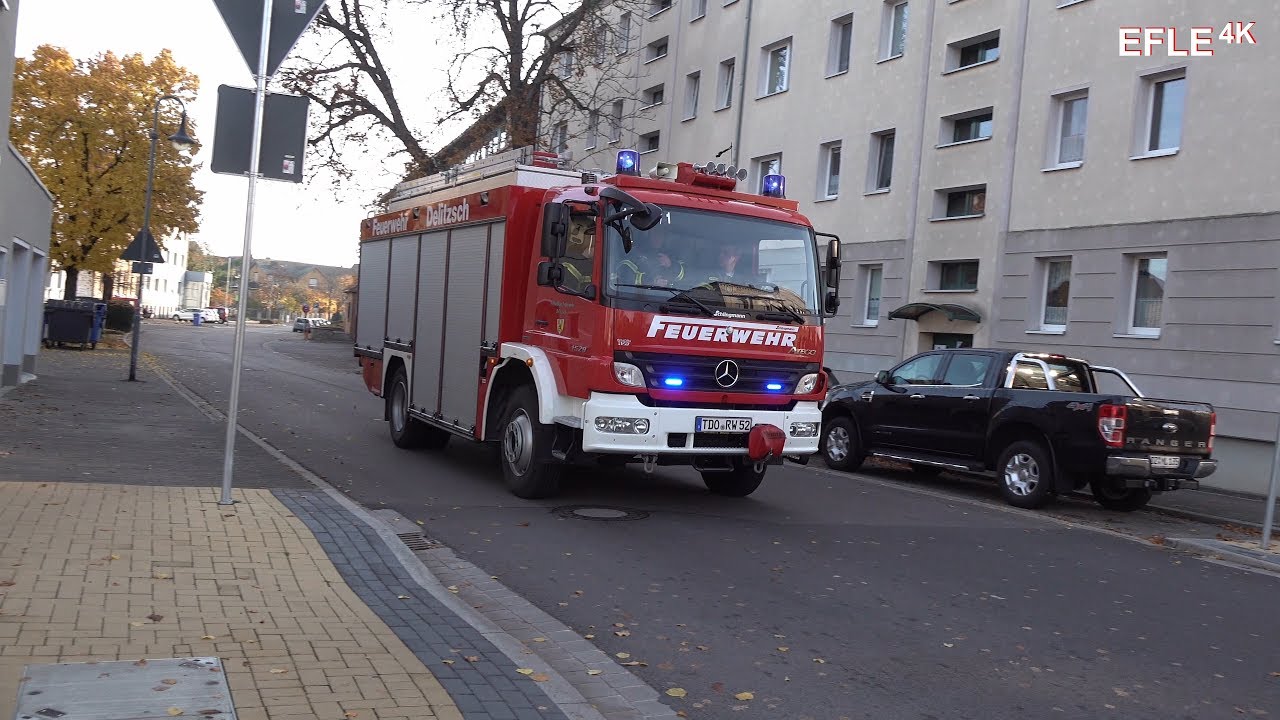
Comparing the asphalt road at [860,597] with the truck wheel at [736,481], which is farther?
the truck wheel at [736,481]

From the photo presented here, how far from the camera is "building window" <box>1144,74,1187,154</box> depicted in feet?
61.8

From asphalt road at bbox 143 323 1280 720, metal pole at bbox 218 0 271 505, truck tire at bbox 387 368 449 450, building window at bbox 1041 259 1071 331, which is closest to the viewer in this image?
asphalt road at bbox 143 323 1280 720

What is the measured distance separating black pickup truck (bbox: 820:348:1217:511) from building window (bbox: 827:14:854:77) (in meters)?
15.1

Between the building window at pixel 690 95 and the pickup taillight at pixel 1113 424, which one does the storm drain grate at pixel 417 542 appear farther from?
the building window at pixel 690 95

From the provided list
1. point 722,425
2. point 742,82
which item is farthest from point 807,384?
point 742,82

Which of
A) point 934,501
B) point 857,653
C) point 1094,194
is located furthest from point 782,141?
point 857,653

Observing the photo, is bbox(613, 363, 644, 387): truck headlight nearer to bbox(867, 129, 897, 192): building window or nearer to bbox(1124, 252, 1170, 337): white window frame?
bbox(1124, 252, 1170, 337): white window frame

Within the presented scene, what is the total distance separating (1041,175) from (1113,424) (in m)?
11.1

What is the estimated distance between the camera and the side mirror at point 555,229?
9.34 m

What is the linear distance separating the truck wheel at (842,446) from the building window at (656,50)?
80.8 feet

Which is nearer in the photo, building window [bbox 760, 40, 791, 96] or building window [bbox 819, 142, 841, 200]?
building window [bbox 819, 142, 841, 200]

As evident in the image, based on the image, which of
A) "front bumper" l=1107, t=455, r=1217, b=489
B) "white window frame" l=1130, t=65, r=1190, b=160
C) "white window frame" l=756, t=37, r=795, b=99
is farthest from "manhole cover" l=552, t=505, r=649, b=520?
"white window frame" l=756, t=37, r=795, b=99

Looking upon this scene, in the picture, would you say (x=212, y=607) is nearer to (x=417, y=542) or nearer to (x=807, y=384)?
(x=417, y=542)

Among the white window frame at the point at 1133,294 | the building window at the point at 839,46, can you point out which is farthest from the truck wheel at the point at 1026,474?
the building window at the point at 839,46
